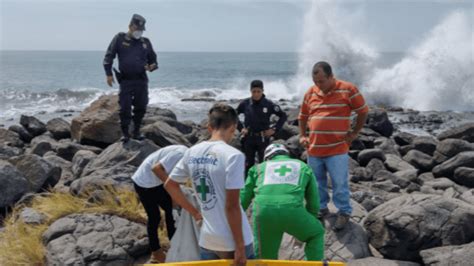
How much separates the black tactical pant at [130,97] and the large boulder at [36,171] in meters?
1.49

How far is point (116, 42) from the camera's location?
29.7ft

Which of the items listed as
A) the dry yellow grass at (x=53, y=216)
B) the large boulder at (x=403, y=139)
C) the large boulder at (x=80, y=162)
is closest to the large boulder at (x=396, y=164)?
the large boulder at (x=403, y=139)

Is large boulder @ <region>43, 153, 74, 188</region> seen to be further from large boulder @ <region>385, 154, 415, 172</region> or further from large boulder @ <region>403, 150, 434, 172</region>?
large boulder @ <region>403, 150, 434, 172</region>

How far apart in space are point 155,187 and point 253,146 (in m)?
3.07

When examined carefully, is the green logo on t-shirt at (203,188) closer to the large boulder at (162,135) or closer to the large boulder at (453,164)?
the large boulder at (162,135)

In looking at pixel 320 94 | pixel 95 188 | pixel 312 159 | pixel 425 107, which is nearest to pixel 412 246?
pixel 312 159

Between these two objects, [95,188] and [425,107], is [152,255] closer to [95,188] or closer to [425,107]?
[95,188]

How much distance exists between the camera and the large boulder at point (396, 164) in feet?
46.1

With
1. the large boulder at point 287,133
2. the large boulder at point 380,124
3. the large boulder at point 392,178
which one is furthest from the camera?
the large boulder at point 380,124

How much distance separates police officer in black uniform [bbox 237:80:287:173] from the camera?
8.29 metres

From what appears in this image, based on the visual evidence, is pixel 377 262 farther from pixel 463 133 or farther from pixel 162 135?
pixel 463 133

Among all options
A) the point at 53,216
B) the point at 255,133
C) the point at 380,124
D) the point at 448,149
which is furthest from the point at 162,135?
the point at 380,124

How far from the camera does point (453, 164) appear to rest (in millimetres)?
13555

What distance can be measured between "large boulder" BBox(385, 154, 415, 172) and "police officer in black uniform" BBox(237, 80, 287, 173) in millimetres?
6453
